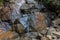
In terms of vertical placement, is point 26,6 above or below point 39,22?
above

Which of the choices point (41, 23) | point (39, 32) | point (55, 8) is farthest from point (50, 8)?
point (39, 32)

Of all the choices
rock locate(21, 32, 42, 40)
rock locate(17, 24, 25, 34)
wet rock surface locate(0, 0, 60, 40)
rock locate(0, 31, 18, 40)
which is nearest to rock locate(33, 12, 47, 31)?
wet rock surface locate(0, 0, 60, 40)

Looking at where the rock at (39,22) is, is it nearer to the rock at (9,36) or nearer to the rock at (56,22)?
the rock at (56,22)

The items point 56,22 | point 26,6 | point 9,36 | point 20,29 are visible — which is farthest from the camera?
point 26,6

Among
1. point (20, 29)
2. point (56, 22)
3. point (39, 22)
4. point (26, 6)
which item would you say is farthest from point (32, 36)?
point (26, 6)

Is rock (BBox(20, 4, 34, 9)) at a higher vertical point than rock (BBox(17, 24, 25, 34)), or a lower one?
higher

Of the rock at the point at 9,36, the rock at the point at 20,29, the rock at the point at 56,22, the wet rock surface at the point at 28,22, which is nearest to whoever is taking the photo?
the rock at the point at 9,36

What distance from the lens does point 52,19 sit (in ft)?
13.1

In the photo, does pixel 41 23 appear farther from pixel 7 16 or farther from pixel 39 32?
pixel 7 16

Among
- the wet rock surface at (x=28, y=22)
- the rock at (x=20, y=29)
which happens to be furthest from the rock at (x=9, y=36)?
the rock at (x=20, y=29)

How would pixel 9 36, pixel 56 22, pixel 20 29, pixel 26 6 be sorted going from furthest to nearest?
pixel 26 6
pixel 56 22
pixel 20 29
pixel 9 36

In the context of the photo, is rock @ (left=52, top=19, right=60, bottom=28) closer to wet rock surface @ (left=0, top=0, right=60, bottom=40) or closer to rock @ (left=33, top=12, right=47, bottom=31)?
wet rock surface @ (left=0, top=0, right=60, bottom=40)

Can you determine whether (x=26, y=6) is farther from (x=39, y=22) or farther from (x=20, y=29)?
(x=20, y=29)

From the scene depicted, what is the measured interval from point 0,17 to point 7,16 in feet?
0.57
